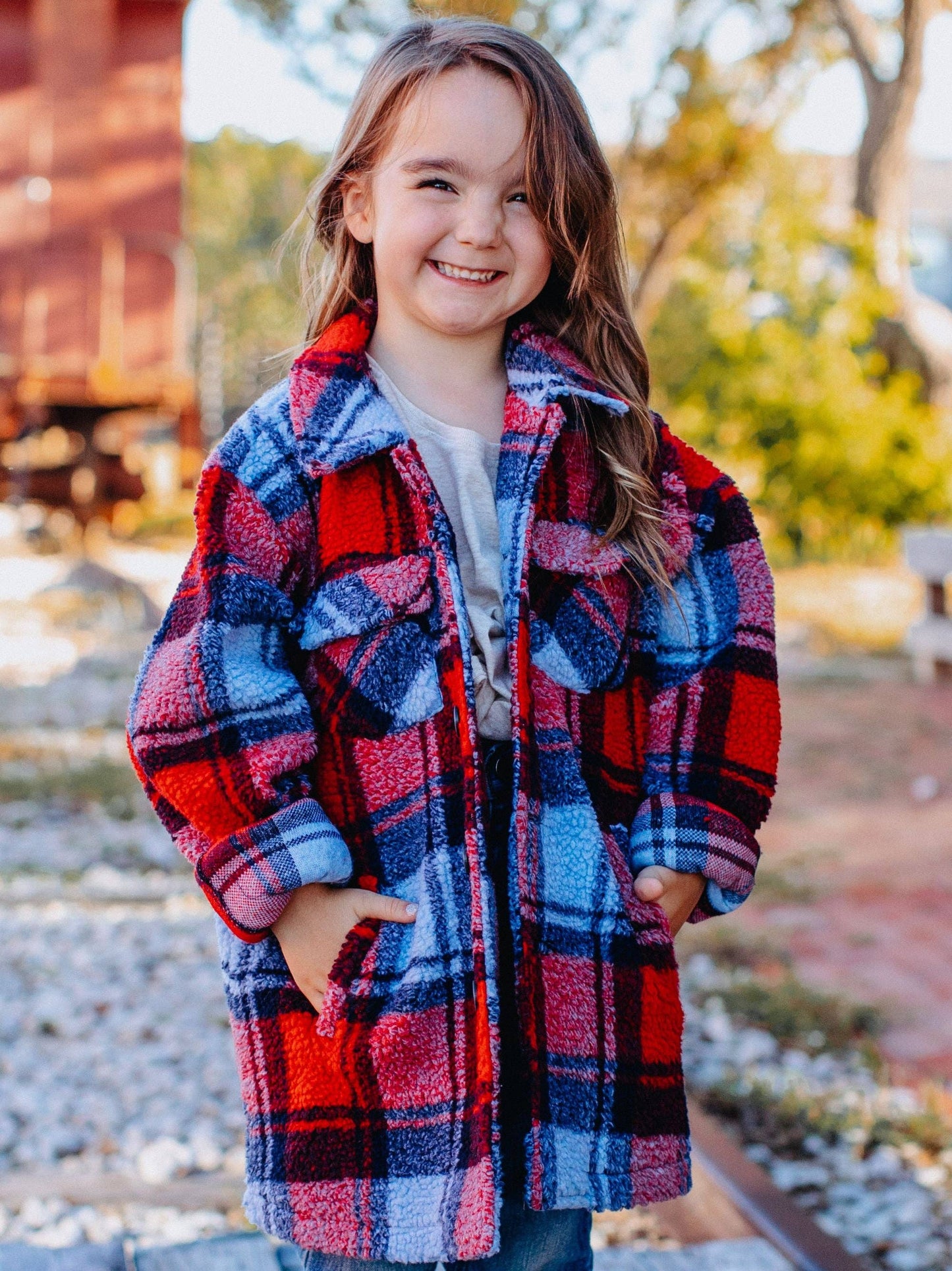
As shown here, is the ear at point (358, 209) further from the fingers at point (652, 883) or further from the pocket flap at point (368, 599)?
the fingers at point (652, 883)

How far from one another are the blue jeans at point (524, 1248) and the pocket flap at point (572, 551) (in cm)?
65

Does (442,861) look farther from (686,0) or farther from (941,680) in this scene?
(686,0)

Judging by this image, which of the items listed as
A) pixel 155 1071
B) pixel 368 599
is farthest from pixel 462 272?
pixel 155 1071

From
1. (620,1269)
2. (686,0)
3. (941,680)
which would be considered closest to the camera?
(620,1269)

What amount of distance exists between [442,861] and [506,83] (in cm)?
80

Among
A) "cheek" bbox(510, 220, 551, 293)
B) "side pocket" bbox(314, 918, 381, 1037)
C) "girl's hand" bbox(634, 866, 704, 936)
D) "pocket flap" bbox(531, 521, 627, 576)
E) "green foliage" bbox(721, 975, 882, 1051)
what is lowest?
"green foliage" bbox(721, 975, 882, 1051)

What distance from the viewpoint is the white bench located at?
23.0 feet

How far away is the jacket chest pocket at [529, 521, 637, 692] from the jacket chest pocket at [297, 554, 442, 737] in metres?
0.12

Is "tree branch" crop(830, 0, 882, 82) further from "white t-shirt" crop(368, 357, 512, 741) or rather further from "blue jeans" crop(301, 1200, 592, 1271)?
"blue jeans" crop(301, 1200, 592, 1271)

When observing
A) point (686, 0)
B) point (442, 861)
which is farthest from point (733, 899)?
point (686, 0)

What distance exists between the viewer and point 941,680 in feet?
24.8

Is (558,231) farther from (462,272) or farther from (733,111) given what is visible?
(733,111)

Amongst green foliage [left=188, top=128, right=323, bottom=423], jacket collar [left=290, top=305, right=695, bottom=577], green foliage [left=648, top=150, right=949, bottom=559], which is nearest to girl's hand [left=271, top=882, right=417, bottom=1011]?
jacket collar [left=290, top=305, right=695, bottom=577]

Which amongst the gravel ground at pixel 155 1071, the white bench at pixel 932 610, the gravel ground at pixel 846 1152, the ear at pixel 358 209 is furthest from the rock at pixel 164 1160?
the white bench at pixel 932 610
